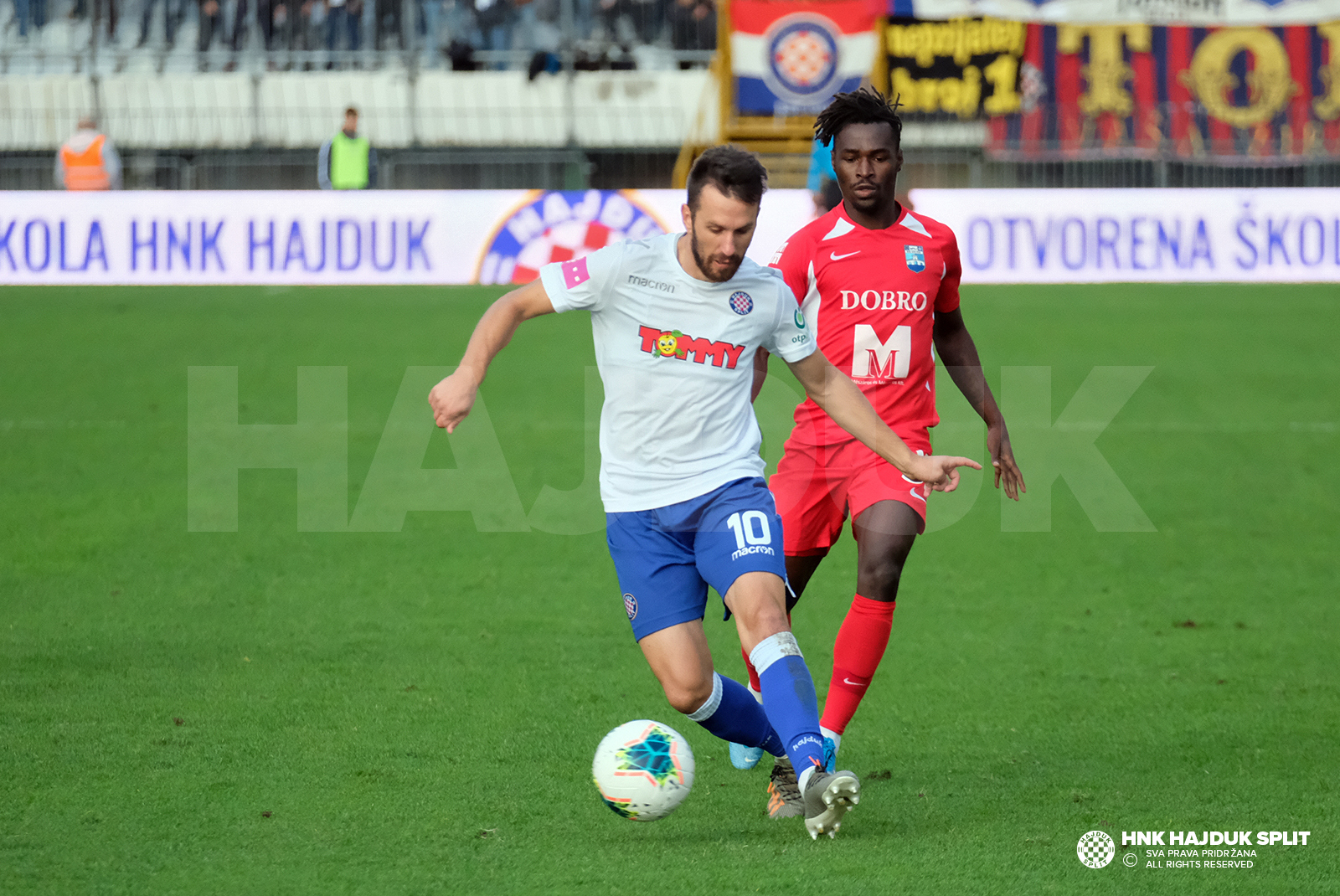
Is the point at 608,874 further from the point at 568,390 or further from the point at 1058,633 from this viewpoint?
the point at 568,390

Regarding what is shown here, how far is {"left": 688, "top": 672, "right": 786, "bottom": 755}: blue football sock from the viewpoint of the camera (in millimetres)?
4793

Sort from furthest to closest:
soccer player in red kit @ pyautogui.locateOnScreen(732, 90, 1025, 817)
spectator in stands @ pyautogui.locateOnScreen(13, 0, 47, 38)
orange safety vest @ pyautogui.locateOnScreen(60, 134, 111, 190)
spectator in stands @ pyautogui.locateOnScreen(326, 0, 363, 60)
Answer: spectator in stands @ pyautogui.locateOnScreen(13, 0, 47, 38) < spectator in stands @ pyautogui.locateOnScreen(326, 0, 363, 60) < orange safety vest @ pyautogui.locateOnScreen(60, 134, 111, 190) < soccer player in red kit @ pyautogui.locateOnScreen(732, 90, 1025, 817)

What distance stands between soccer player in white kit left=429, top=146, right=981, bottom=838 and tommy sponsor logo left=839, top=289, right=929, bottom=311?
0.72m

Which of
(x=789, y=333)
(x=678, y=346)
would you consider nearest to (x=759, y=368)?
(x=789, y=333)

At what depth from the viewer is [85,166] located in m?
22.6

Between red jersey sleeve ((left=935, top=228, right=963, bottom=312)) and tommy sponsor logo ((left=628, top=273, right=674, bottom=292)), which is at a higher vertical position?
tommy sponsor logo ((left=628, top=273, right=674, bottom=292))

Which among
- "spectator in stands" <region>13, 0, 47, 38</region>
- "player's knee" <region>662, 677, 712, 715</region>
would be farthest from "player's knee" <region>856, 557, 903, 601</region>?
"spectator in stands" <region>13, 0, 47, 38</region>

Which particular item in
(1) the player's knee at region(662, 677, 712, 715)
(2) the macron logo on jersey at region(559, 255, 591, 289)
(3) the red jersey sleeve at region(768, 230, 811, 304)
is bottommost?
(1) the player's knee at region(662, 677, 712, 715)

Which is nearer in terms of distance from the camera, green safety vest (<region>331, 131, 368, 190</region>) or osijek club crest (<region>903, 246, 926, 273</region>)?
osijek club crest (<region>903, 246, 926, 273</region>)

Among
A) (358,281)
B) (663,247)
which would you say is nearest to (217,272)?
(358,281)

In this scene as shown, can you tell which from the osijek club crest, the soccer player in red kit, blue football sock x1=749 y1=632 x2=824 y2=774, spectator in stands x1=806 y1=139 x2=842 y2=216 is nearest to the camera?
blue football sock x1=749 y1=632 x2=824 y2=774

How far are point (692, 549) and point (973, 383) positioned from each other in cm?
152

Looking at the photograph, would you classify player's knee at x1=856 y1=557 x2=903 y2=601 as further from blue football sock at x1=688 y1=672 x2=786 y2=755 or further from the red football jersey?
blue football sock at x1=688 y1=672 x2=786 y2=755

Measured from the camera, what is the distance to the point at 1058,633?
7.10 m
